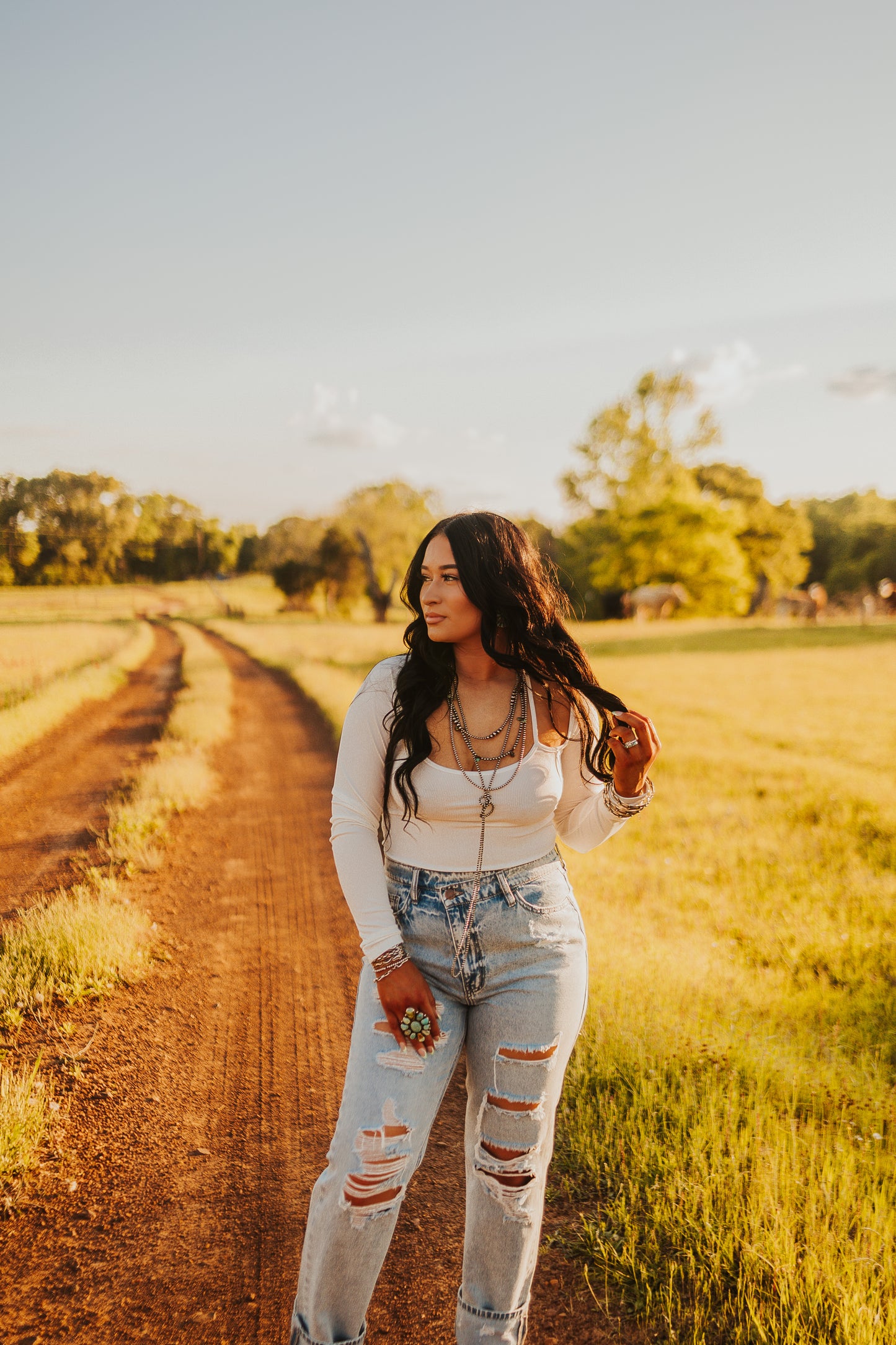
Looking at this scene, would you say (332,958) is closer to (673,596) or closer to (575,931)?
(575,931)

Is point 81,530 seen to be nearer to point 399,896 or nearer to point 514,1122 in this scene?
point 399,896

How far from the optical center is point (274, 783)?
877cm

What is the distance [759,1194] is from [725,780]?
7.81 meters

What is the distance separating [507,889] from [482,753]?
403mm

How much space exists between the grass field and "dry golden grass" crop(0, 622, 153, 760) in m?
6.26

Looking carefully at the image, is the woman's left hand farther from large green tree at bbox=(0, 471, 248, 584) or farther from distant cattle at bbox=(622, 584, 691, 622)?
distant cattle at bbox=(622, 584, 691, 622)

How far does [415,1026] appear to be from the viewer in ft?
6.30

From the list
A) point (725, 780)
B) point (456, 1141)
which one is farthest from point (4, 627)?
point (725, 780)

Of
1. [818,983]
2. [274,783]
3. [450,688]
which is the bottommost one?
[818,983]

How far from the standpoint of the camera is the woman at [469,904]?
189 centimetres

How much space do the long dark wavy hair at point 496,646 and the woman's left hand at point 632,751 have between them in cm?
6

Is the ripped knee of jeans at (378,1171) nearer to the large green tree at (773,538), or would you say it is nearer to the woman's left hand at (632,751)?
the woman's left hand at (632,751)

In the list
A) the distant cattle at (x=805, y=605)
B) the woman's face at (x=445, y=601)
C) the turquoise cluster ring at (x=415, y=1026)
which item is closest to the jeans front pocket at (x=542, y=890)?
the turquoise cluster ring at (x=415, y=1026)

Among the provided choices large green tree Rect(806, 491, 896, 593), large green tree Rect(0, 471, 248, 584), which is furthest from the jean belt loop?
large green tree Rect(806, 491, 896, 593)
